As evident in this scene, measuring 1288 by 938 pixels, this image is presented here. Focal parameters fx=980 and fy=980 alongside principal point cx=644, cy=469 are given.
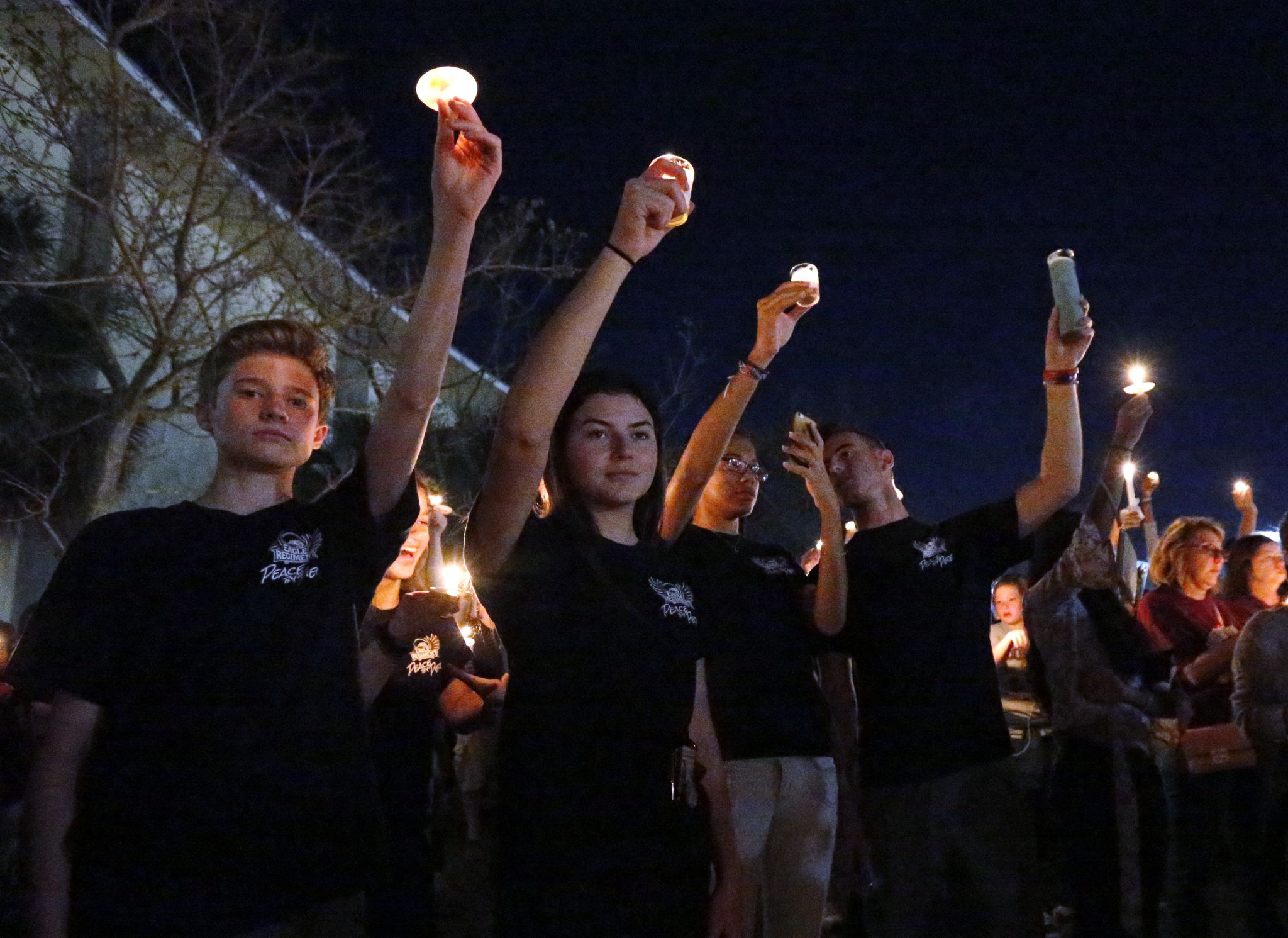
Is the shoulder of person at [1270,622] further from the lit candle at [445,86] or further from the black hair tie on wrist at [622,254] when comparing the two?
the lit candle at [445,86]

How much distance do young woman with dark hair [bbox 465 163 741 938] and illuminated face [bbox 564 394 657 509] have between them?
96 millimetres

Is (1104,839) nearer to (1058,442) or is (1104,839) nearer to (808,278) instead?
(1058,442)

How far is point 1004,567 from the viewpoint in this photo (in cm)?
396

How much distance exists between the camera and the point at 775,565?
4.13m

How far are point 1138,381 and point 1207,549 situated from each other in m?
1.80

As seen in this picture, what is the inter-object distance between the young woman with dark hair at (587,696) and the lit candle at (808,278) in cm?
151

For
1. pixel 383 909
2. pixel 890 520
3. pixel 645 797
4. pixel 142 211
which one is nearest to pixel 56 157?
pixel 142 211

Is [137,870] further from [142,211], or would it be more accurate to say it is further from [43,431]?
[142,211]

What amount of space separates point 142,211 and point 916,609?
12632 mm

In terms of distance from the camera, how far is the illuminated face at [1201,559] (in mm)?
6020

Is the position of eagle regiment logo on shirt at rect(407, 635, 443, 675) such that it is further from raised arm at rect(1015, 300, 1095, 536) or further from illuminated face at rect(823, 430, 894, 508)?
raised arm at rect(1015, 300, 1095, 536)

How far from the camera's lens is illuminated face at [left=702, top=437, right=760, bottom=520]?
14.2 ft

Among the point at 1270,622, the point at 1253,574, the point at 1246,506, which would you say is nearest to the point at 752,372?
the point at 1270,622

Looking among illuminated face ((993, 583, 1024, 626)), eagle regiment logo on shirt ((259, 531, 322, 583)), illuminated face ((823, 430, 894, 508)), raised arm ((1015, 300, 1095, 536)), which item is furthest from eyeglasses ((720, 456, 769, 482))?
illuminated face ((993, 583, 1024, 626))
